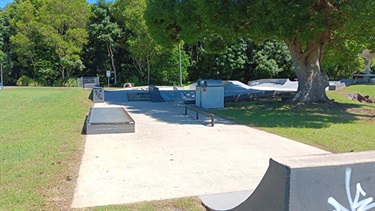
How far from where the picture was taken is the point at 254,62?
3709 centimetres

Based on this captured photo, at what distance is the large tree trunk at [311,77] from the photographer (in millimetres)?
14031

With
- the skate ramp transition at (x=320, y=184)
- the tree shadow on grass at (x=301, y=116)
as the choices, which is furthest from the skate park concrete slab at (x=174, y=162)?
the skate ramp transition at (x=320, y=184)

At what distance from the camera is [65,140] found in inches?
275

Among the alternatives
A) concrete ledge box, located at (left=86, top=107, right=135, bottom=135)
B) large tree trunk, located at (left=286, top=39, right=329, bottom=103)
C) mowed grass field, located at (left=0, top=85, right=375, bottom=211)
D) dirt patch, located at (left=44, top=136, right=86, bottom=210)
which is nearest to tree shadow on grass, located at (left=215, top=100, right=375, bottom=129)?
mowed grass field, located at (left=0, top=85, right=375, bottom=211)

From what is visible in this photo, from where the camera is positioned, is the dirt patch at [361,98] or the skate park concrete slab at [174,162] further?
the dirt patch at [361,98]

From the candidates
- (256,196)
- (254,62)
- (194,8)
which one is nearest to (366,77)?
(254,62)

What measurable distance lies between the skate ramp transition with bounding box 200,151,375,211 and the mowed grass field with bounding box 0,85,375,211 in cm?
132

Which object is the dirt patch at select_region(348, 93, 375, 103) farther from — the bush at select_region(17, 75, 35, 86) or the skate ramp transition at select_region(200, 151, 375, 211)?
the bush at select_region(17, 75, 35, 86)

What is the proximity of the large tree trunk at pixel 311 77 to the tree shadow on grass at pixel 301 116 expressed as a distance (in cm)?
58

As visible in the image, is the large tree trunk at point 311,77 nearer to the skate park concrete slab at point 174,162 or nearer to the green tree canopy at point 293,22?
the green tree canopy at point 293,22

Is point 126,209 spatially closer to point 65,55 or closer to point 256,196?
point 256,196

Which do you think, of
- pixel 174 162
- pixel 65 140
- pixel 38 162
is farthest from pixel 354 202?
pixel 65 140

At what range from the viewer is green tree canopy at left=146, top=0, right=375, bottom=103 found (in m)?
11.1

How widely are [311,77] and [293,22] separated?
3516mm
